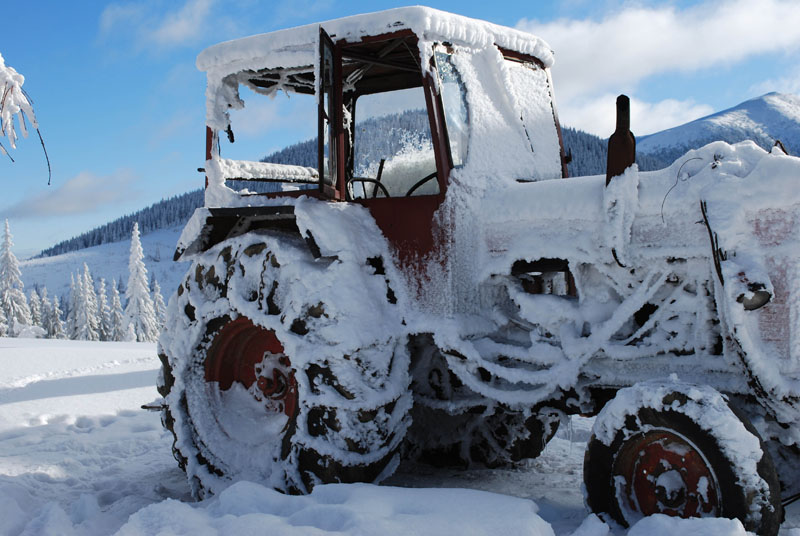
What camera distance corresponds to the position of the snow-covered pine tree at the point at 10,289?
3653 cm

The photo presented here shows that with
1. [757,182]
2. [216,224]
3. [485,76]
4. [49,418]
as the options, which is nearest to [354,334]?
[216,224]

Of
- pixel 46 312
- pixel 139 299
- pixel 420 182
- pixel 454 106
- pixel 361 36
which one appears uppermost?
pixel 361 36

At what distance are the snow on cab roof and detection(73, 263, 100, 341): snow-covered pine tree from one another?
44.8m

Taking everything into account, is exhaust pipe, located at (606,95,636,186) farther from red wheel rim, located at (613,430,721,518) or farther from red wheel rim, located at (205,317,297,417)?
red wheel rim, located at (205,317,297,417)

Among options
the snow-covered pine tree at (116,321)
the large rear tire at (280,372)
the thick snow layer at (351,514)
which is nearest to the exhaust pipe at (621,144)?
the large rear tire at (280,372)

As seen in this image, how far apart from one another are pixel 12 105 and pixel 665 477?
12.4 feet

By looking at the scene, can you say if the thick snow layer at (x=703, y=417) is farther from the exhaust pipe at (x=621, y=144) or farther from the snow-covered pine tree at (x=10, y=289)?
the snow-covered pine tree at (x=10, y=289)

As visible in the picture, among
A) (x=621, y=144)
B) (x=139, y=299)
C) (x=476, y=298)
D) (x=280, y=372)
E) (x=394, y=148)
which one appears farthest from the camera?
(x=139, y=299)

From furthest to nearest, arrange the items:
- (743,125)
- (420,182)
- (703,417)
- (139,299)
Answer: (743,125)
(139,299)
(420,182)
(703,417)

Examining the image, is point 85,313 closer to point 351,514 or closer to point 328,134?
point 328,134

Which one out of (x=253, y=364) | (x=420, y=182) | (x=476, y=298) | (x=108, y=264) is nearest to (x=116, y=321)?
(x=253, y=364)

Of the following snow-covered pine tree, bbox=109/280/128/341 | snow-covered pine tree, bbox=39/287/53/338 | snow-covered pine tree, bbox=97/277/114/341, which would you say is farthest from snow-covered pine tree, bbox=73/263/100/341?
snow-covered pine tree, bbox=39/287/53/338

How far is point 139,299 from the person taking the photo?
3875 centimetres

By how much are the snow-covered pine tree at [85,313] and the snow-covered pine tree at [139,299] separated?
256 inches
